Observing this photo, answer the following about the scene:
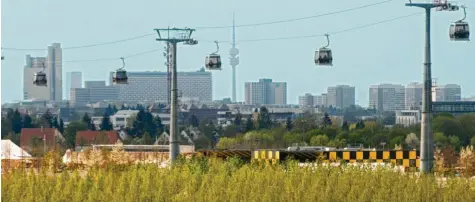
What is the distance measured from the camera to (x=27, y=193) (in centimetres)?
2462

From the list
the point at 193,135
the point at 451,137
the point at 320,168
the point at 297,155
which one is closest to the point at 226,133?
the point at 193,135

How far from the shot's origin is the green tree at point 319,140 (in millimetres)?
88812

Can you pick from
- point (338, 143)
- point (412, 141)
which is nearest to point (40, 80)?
point (338, 143)

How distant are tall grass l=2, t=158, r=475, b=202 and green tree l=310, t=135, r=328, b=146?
6133 centimetres

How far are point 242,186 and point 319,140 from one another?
6643 centimetres

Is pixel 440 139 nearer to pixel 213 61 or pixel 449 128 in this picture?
pixel 449 128

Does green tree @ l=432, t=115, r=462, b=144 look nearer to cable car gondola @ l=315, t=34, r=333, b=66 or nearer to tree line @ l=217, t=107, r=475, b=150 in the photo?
tree line @ l=217, t=107, r=475, b=150

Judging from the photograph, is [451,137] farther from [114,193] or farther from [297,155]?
[114,193]

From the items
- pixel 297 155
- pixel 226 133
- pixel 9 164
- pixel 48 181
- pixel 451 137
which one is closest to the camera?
pixel 48 181

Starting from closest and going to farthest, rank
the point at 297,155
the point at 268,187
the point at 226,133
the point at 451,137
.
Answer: the point at 268,187 < the point at 297,155 < the point at 451,137 < the point at 226,133

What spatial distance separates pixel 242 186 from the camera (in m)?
24.9

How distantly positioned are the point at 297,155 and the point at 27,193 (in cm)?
1296

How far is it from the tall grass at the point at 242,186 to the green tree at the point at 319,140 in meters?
61.3

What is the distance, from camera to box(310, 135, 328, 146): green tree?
8881 centimetres
